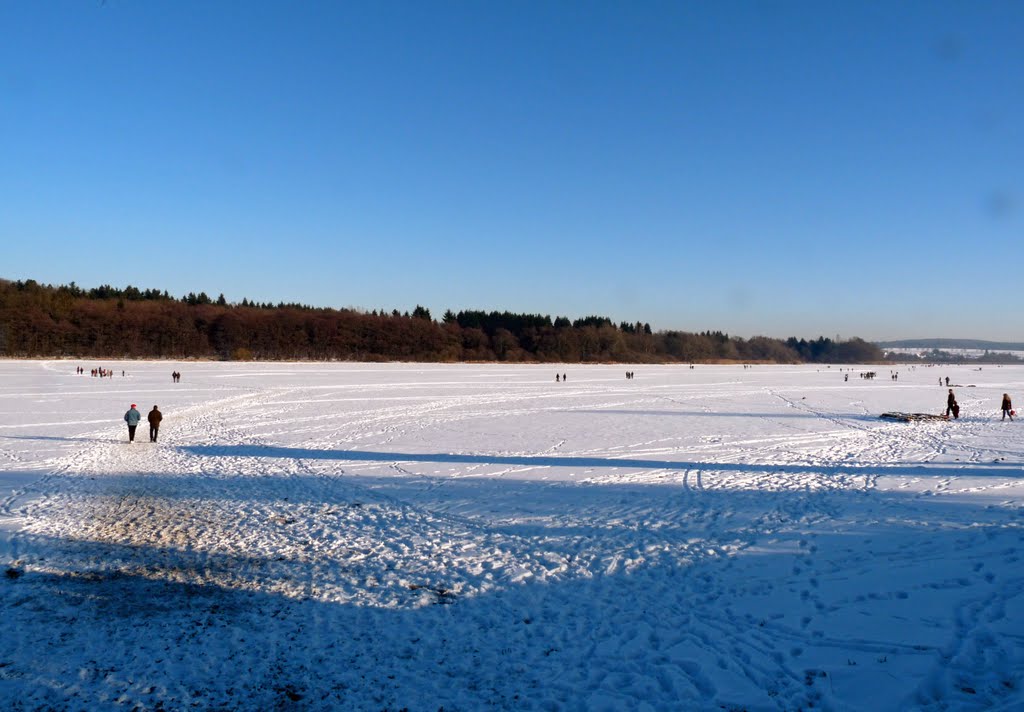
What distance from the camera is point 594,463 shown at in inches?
579

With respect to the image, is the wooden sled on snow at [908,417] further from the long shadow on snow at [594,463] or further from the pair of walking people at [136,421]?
the pair of walking people at [136,421]

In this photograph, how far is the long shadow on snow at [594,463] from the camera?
13.8m

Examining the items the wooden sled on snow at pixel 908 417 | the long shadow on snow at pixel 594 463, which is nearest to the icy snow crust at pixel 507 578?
the long shadow on snow at pixel 594 463

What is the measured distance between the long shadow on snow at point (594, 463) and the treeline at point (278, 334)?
79683mm

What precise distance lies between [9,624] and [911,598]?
8904 mm

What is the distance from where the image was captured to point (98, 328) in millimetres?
92562

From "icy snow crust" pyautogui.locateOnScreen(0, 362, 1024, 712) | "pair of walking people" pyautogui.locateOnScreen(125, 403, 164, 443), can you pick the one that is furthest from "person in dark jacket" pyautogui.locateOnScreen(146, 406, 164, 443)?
"icy snow crust" pyautogui.locateOnScreen(0, 362, 1024, 712)

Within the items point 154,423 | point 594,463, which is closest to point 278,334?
point 154,423

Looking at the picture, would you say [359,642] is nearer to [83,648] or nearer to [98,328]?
[83,648]

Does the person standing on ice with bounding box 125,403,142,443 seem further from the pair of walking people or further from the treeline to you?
the treeline

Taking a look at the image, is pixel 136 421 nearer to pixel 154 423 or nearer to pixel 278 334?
pixel 154 423

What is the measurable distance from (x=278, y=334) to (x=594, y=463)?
4043 inches

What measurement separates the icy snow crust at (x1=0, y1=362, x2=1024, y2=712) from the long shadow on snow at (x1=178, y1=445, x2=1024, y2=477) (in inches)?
5.2

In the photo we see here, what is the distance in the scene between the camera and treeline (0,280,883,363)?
293 ft
